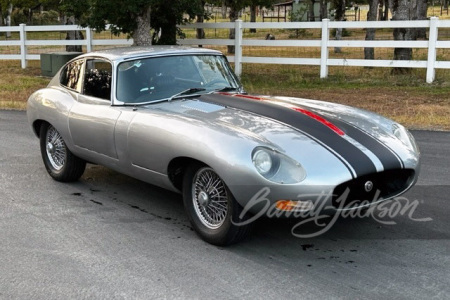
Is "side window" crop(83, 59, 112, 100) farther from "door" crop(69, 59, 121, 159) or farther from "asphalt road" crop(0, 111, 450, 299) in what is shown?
"asphalt road" crop(0, 111, 450, 299)

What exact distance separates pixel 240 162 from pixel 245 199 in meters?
0.27

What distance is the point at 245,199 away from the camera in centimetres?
423

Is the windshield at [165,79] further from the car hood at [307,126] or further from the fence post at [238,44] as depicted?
the fence post at [238,44]

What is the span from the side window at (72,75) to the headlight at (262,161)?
2.80m

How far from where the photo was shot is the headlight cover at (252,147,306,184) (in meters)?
4.14

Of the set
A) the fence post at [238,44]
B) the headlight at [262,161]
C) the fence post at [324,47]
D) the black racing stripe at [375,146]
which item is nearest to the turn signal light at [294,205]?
the headlight at [262,161]

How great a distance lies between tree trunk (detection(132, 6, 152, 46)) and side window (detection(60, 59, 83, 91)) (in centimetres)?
959

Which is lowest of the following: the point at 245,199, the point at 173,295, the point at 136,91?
the point at 173,295

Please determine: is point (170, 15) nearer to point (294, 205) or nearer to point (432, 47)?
point (432, 47)

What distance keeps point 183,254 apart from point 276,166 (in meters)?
1.01

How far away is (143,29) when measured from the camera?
53.3ft

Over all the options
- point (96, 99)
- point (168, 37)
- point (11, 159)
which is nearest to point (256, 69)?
point (168, 37)

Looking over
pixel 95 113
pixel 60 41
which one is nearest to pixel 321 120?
pixel 95 113

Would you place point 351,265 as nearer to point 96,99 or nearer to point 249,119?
point 249,119
